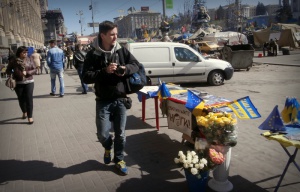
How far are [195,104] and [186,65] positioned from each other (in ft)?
23.7

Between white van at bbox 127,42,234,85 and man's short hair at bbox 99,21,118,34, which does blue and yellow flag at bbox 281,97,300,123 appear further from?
white van at bbox 127,42,234,85

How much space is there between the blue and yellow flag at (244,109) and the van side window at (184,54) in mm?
7343

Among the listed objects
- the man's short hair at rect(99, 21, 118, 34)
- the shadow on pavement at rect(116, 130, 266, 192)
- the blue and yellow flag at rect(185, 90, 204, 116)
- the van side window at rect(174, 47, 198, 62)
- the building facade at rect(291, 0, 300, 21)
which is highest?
the building facade at rect(291, 0, 300, 21)

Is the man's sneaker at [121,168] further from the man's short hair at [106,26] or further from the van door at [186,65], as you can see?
the van door at [186,65]

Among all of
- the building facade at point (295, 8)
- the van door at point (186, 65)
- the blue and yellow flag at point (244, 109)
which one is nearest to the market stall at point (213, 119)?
the blue and yellow flag at point (244, 109)

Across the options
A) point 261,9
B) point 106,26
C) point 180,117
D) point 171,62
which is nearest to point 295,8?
point 261,9

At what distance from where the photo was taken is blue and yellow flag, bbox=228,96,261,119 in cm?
342

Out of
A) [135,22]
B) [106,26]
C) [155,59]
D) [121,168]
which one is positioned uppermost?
[135,22]

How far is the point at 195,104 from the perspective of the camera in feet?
12.0

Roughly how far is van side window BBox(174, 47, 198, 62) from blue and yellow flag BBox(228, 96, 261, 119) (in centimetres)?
734

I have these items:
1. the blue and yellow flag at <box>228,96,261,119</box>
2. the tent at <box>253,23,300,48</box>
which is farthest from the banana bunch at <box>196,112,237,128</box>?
the tent at <box>253,23,300,48</box>

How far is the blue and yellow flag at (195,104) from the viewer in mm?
3645

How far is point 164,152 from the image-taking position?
4.61 meters

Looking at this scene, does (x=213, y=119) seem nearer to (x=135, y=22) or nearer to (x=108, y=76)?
(x=108, y=76)
